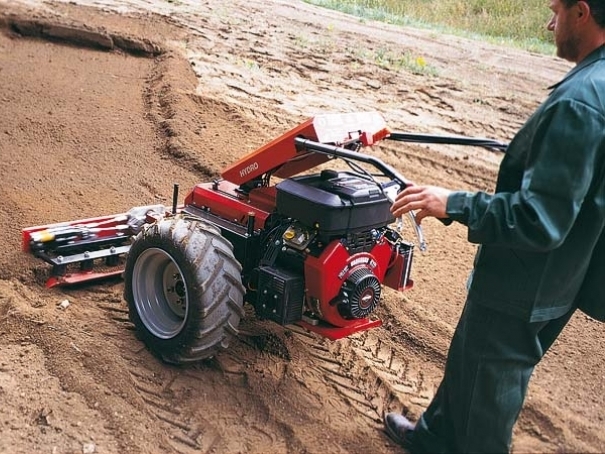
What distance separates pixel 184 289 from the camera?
14.5ft

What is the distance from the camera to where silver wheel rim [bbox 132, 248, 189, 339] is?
14.6 ft

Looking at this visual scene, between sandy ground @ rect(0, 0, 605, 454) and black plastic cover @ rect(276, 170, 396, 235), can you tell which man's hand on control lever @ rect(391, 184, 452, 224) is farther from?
sandy ground @ rect(0, 0, 605, 454)

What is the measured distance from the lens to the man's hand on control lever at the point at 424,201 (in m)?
2.96

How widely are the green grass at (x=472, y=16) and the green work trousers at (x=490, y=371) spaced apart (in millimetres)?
10086

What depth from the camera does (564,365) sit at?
4.81m

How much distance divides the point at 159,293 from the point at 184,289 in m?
0.20

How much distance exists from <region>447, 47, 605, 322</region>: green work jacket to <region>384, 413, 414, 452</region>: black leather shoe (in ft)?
3.31

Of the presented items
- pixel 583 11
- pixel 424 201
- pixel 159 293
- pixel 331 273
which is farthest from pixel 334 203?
pixel 583 11

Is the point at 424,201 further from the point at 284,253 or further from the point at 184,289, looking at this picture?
the point at 184,289

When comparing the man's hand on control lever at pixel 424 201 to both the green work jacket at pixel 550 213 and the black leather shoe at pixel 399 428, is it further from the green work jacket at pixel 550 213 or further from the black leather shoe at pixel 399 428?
the black leather shoe at pixel 399 428

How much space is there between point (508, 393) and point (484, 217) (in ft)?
2.69

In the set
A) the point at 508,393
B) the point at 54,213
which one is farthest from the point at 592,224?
the point at 54,213

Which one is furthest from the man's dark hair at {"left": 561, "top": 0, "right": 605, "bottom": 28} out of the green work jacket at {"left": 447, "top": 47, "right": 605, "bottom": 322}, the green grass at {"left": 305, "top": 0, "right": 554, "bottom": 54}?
the green grass at {"left": 305, "top": 0, "right": 554, "bottom": 54}

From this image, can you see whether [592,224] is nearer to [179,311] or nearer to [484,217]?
[484,217]
